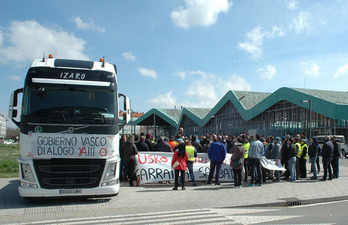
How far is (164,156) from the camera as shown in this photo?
12.7m

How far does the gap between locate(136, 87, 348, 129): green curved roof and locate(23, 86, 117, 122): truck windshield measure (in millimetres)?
36209

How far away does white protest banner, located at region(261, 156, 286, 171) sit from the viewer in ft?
42.7

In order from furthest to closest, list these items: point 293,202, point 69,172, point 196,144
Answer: point 196,144, point 293,202, point 69,172

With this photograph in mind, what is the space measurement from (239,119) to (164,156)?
4486cm

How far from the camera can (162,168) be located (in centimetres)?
1229

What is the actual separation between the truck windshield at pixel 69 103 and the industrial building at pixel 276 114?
30.1m

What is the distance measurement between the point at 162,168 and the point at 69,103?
4.97 metres

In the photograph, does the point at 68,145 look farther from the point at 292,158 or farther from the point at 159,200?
the point at 292,158

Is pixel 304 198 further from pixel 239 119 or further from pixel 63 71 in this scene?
pixel 239 119

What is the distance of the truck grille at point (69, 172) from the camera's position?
8.11 meters

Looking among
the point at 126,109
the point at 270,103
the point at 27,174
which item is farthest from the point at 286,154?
the point at 270,103

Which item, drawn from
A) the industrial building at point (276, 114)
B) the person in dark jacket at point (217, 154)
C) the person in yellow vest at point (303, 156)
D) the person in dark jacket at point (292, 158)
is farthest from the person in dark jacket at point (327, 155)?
the industrial building at point (276, 114)

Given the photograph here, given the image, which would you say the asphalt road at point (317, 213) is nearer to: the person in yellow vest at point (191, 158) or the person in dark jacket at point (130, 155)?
the person in yellow vest at point (191, 158)

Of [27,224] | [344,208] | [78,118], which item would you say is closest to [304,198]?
[344,208]
